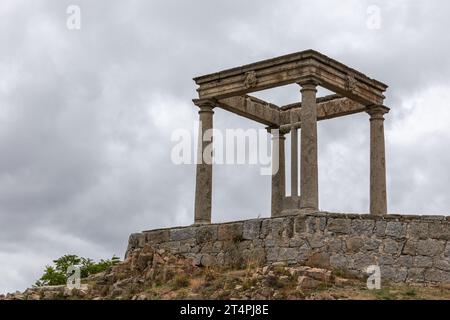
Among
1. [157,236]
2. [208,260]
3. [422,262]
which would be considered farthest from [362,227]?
[157,236]

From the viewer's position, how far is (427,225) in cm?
2672

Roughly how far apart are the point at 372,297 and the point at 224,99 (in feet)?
36.0

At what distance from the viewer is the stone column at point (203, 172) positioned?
101 ft

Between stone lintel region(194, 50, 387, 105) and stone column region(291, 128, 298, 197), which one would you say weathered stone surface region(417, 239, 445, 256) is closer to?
stone lintel region(194, 50, 387, 105)

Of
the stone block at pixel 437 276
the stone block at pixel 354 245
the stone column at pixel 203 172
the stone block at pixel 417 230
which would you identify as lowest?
the stone block at pixel 437 276

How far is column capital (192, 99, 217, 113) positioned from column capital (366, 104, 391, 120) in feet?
17.7

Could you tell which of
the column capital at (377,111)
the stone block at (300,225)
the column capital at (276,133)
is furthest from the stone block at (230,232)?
the column capital at (276,133)

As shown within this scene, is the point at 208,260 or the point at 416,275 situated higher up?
the point at 208,260

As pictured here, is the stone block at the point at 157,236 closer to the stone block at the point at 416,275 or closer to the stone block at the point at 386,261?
the stone block at the point at 386,261

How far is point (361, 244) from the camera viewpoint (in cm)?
2648

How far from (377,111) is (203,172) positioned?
6426 millimetres

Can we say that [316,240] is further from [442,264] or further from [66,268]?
[66,268]
